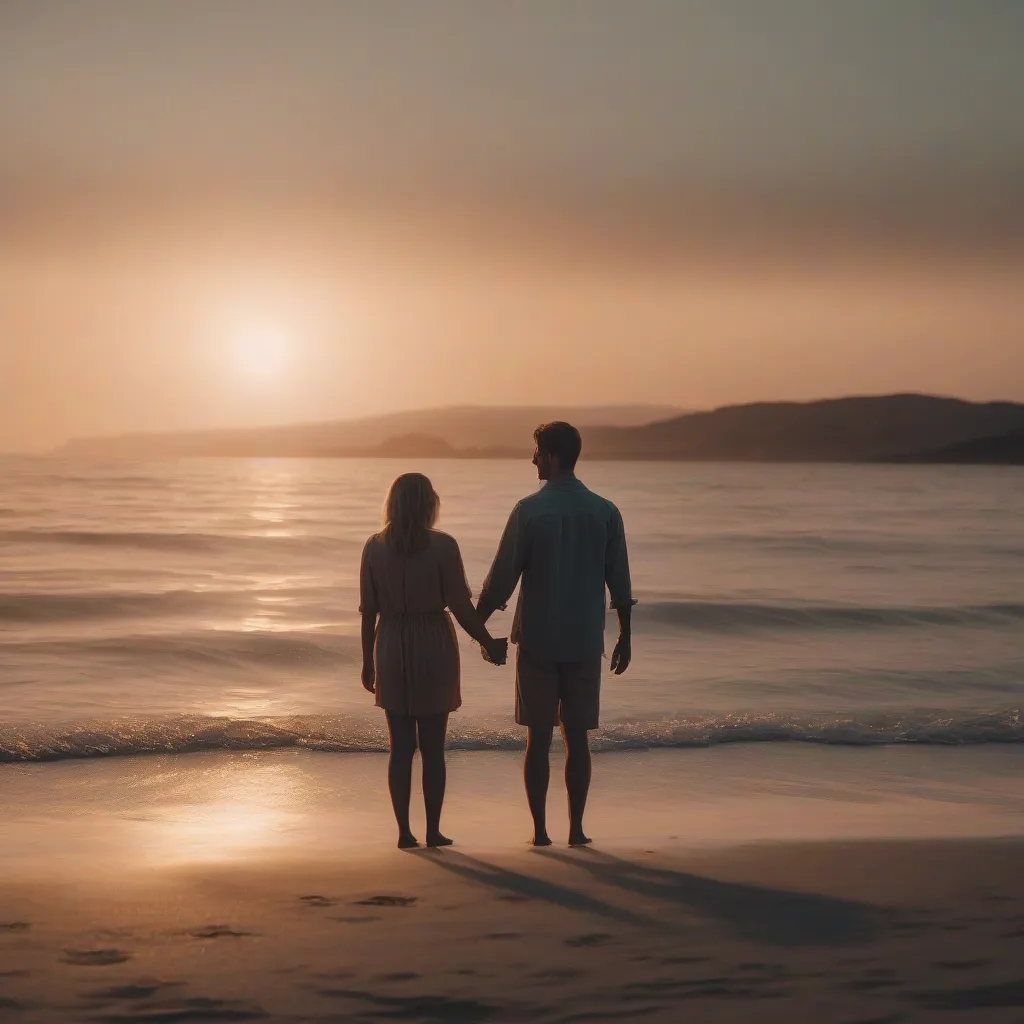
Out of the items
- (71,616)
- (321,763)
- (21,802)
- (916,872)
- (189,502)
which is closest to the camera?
(916,872)

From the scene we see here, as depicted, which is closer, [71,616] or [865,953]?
[865,953]

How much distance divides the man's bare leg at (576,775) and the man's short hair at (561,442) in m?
1.27

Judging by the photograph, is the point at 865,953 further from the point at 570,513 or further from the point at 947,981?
the point at 570,513

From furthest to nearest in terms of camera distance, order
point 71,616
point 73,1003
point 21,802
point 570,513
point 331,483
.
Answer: point 331,483 → point 71,616 → point 21,802 → point 570,513 → point 73,1003

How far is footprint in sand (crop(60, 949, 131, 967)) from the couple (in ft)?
6.02

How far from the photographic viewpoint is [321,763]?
28.8ft

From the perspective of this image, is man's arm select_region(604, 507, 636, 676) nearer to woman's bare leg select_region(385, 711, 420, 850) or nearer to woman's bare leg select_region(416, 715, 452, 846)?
woman's bare leg select_region(416, 715, 452, 846)

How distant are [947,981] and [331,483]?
319 feet

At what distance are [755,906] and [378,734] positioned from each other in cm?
557

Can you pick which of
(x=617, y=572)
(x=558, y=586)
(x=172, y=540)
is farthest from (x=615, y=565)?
(x=172, y=540)

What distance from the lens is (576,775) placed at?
571cm

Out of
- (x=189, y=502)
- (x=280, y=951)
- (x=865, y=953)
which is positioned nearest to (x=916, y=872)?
(x=865, y=953)

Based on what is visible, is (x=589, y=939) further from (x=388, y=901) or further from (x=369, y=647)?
(x=369, y=647)

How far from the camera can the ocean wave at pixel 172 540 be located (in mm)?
38469
